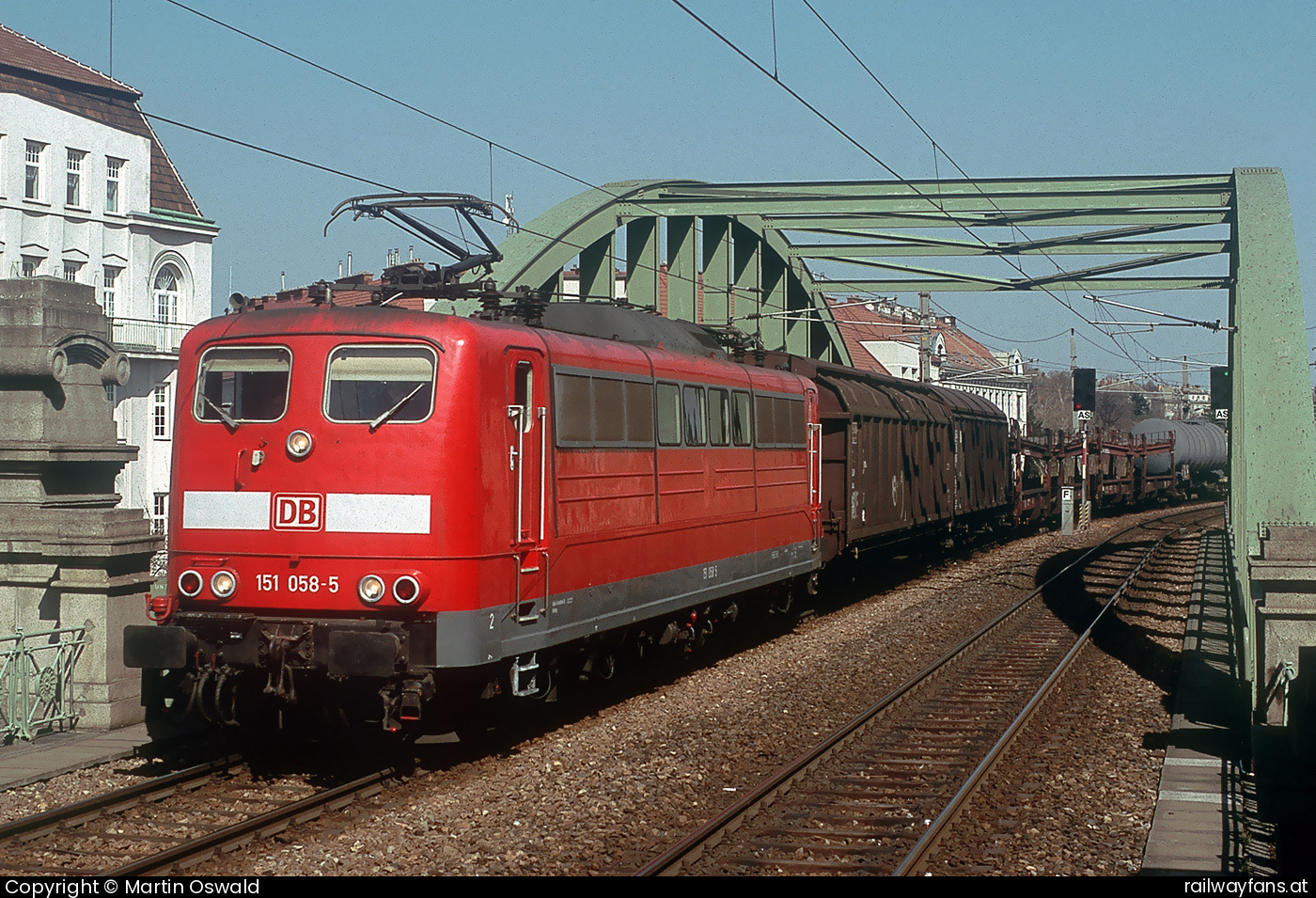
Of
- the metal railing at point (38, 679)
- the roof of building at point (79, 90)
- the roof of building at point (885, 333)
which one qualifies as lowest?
the metal railing at point (38, 679)

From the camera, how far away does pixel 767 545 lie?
1598 cm

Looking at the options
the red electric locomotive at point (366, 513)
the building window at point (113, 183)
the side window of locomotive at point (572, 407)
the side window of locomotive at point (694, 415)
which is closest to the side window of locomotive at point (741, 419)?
the side window of locomotive at point (694, 415)

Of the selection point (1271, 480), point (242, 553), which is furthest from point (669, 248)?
point (242, 553)

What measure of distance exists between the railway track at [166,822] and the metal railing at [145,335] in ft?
101

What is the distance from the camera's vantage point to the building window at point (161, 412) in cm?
3934

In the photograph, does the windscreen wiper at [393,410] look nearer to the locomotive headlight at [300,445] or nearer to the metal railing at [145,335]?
the locomotive headlight at [300,445]

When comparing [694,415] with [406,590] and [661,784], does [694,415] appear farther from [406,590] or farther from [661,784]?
[406,590]

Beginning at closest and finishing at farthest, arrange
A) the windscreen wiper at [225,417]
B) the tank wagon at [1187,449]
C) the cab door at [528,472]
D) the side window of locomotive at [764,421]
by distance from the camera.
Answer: the windscreen wiper at [225,417] → the cab door at [528,472] → the side window of locomotive at [764,421] → the tank wagon at [1187,449]

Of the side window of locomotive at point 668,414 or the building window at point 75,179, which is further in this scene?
the building window at point 75,179

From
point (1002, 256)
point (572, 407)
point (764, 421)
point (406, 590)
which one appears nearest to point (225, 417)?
point (406, 590)

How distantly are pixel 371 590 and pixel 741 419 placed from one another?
6431 mm

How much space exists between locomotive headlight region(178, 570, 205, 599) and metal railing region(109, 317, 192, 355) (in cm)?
3008

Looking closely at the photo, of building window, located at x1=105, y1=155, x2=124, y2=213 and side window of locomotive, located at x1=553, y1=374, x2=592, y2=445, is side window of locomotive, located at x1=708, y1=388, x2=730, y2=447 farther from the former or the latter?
building window, located at x1=105, y1=155, x2=124, y2=213

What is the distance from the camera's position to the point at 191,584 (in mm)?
9406
